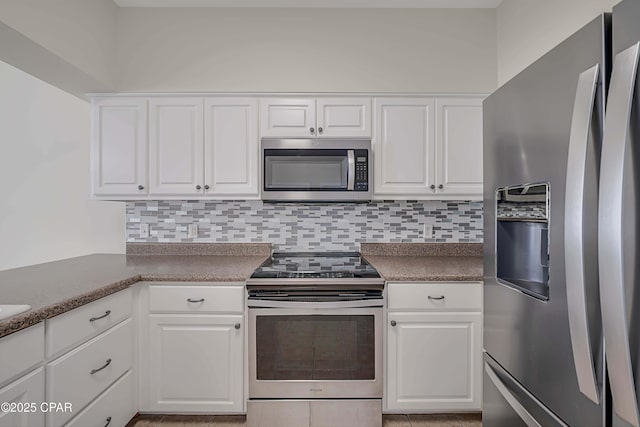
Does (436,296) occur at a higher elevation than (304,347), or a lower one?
higher

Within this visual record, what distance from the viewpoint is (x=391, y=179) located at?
2342 mm

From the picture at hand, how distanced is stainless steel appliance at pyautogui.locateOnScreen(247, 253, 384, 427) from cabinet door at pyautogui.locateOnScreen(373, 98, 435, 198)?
0.75m

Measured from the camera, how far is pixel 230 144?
7.67ft

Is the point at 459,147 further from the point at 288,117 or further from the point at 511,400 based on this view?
the point at 511,400

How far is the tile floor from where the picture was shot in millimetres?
1940

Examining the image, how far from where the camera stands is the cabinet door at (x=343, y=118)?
7.66ft

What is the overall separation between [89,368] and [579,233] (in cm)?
190

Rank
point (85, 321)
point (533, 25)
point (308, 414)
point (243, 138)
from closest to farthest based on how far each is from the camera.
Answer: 1. point (85, 321)
2. point (308, 414)
3. point (533, 25)
4. point (243, 138)

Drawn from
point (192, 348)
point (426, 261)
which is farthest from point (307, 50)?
point (192, 348)

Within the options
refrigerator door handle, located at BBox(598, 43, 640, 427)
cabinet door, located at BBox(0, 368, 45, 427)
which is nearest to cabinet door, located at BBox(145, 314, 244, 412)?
cabinet door, located at BBox(0, 368, 45, 427)

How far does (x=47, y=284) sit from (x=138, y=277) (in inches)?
15.6

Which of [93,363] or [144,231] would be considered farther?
[144,231]

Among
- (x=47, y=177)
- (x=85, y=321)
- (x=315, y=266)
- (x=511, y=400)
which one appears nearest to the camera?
(x=511, y=400)

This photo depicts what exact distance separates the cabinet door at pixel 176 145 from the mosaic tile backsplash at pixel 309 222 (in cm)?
31
